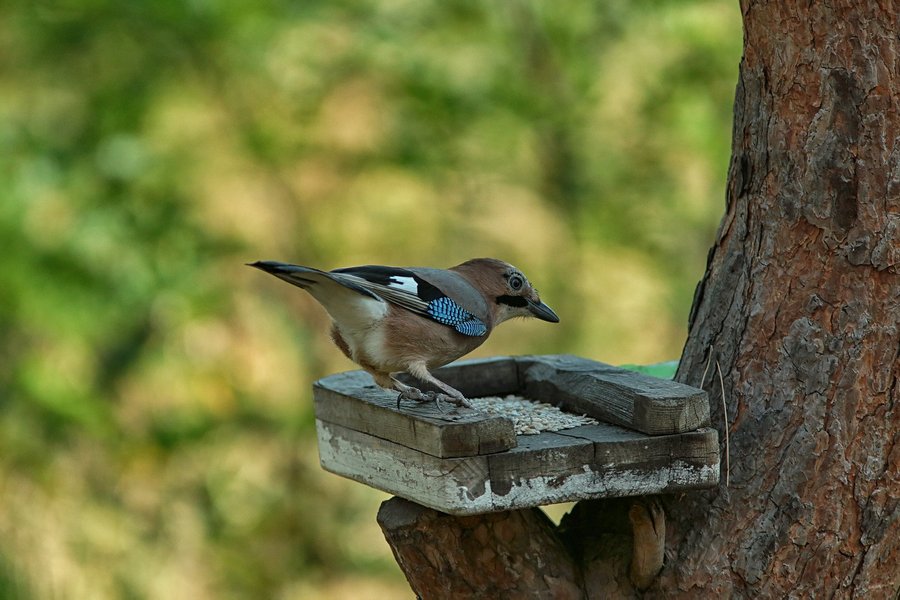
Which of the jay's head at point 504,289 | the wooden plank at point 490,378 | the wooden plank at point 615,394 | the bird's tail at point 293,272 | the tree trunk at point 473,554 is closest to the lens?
the bird's tail at point 293,272

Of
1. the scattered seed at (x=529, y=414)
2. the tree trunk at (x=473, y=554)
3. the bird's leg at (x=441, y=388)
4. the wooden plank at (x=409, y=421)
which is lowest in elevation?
the tree trunk at (x=473, y=554)

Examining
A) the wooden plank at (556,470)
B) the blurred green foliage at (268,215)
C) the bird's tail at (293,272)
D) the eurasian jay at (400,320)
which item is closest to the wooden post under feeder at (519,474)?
the wooden plank at (556,470)

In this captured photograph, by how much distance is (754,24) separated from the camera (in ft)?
10.4

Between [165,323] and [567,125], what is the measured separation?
3164mm

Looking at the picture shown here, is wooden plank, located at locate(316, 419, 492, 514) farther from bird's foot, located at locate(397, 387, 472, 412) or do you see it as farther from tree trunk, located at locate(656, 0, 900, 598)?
tree trunk, located at locate(656, 0, 900, 598)

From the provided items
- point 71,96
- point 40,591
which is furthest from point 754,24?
point 71,96

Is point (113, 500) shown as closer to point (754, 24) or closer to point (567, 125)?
point (567, 125)

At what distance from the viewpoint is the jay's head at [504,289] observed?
366 centimetres

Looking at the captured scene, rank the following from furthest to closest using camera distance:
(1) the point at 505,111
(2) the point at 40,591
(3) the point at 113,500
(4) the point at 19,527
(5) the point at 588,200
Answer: (5) the point at 588,200 → (1) the point at 505,111 → (3) the point at 113,500 → (4) the point at 19,527 → (2) the point at 40,591

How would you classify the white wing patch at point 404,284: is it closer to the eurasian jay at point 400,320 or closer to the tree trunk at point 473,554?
the eurasian jay at point 400,320

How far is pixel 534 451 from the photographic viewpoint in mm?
2826

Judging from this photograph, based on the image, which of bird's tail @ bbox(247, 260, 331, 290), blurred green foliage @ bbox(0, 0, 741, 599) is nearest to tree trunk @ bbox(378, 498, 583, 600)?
bird's tail @ bbox(247, 260, 331, 290)

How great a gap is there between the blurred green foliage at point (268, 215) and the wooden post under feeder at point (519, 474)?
3.51 m

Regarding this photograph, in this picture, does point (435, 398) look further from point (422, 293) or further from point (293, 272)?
point (293, 272)
